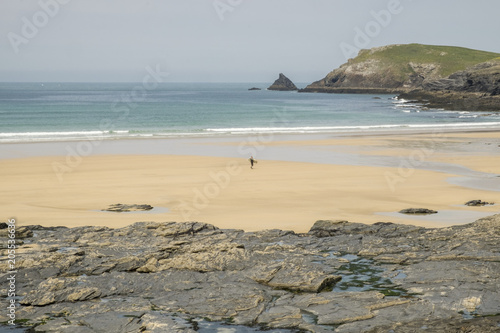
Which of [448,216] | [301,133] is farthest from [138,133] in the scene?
[448,216]

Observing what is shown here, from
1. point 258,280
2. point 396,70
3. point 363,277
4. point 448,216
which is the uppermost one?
point 396,70

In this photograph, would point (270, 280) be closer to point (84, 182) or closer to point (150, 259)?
point (150, 259)

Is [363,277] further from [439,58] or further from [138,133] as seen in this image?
[439,58]

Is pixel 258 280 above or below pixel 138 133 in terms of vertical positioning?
below

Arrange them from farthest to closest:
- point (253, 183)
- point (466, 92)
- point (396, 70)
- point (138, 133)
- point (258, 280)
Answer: point (396, 70)
point (466, 92)
point (138, 133)
point (253, 183)
point (258, 280)

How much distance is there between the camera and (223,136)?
48.8m

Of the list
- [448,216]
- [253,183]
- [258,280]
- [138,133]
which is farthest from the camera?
[138,133]

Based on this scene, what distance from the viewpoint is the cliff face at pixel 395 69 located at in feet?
579

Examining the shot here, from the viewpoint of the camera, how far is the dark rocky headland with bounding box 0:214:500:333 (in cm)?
842

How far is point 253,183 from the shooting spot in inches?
934

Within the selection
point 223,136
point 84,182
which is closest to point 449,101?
point 223,136

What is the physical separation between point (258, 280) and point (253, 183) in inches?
540

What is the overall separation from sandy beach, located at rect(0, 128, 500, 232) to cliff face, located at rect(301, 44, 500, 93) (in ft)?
460

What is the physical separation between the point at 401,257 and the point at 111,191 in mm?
13542
